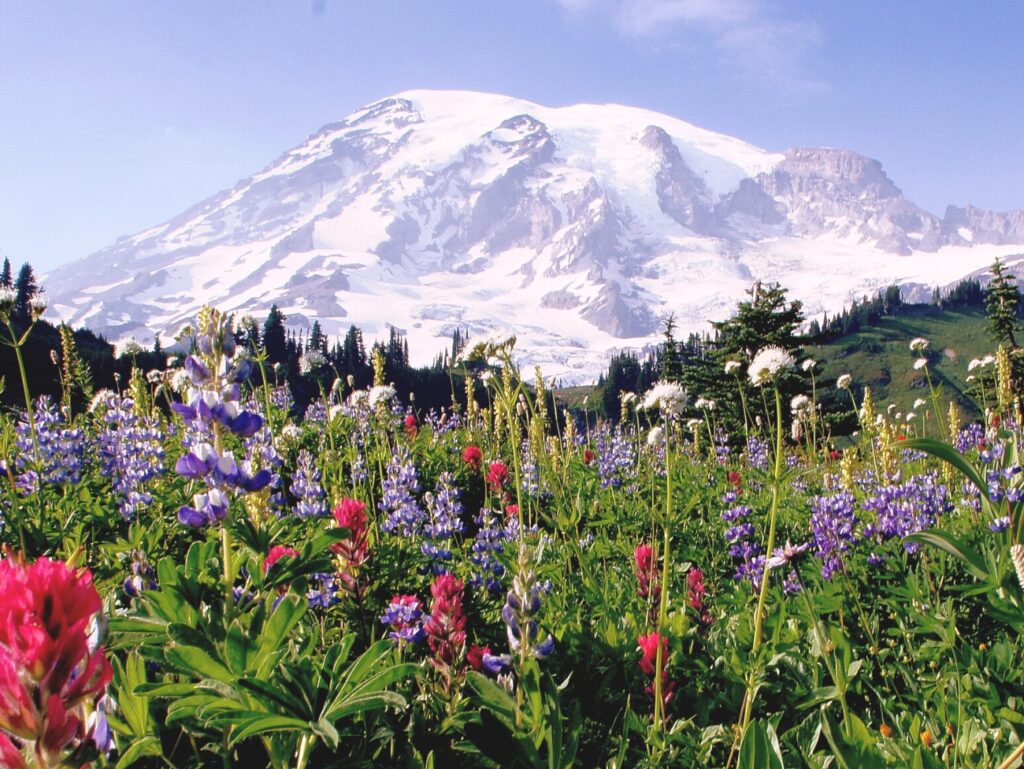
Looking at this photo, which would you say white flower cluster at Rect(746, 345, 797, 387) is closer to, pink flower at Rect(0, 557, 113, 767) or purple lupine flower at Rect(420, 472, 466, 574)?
purple lupine flower at Rect(420, 472, 466, 574)

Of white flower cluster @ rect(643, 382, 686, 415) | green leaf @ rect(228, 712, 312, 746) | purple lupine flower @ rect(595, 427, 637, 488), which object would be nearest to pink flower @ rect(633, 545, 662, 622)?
white flower cluster @ rect(643, 382, 686, 415)

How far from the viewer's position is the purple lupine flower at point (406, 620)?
100.0 inches

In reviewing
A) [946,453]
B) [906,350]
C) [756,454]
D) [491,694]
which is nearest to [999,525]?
[946,453]

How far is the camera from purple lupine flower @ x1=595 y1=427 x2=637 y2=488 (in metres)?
6.05

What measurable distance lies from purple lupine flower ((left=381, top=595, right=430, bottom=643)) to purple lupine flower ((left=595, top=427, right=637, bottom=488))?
3.43 meters

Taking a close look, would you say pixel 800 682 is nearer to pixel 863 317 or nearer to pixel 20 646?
pixel 20 646

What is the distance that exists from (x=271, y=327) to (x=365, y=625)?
246 feet

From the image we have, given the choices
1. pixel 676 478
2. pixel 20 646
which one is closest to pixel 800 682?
pixel 20 646

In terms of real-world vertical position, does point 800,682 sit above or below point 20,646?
below

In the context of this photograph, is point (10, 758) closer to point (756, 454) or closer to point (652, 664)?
point (652, 664)

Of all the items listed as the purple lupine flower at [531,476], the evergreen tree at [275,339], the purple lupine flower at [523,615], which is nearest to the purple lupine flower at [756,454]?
the purple lupine flower at [531,476]

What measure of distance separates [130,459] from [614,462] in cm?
401

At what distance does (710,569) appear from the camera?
4.41 metres

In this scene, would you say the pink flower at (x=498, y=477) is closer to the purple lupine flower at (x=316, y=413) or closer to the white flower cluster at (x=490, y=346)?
the white flower cluster at (x=490, y=346)
